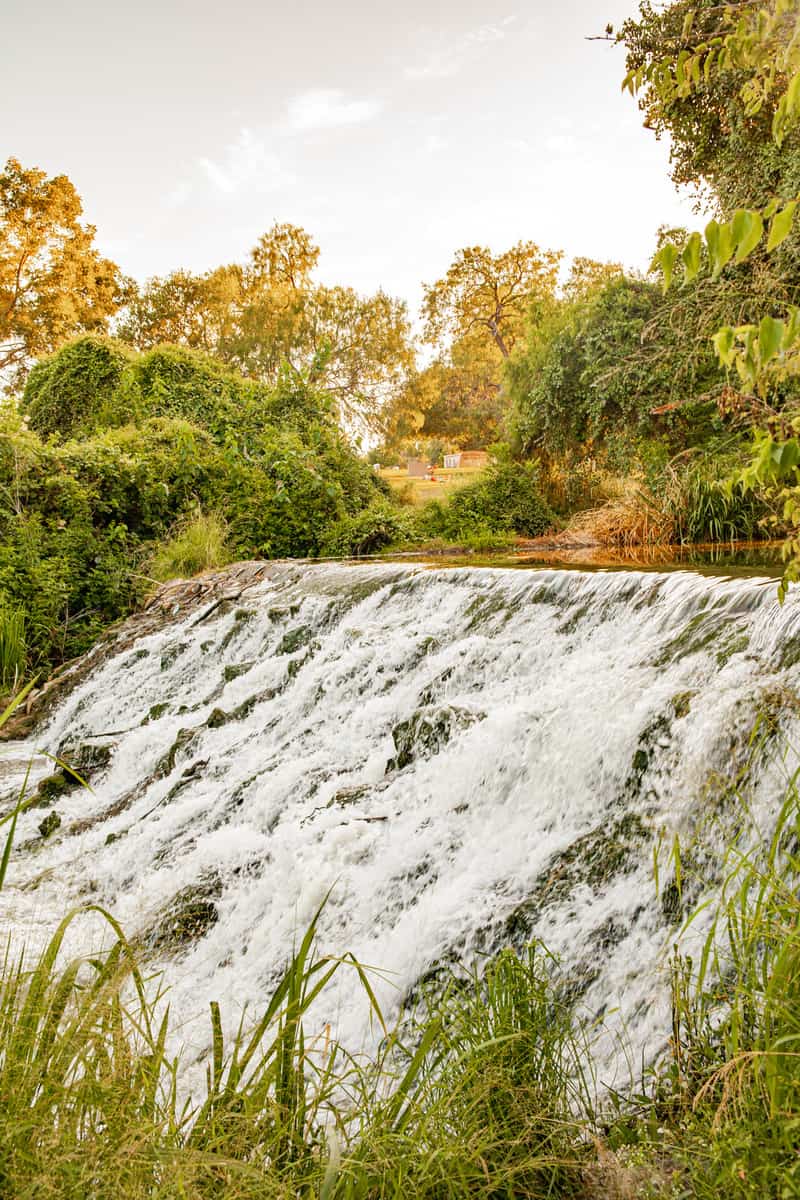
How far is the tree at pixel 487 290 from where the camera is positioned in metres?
26.3

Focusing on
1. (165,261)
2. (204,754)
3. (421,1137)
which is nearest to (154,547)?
(204,754)

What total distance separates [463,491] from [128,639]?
6449 millimetres

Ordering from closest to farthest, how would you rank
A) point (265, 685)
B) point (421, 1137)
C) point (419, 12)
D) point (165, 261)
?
point (421, 1137) → point (265, 685) → point (419, 12) → point (165, 261)

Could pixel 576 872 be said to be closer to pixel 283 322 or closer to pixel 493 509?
pixel 493 509

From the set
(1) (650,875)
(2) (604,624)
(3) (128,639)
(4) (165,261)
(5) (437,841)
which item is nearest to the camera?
(1) (650,875)

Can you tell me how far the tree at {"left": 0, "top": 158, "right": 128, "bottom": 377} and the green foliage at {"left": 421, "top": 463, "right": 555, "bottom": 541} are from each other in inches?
691

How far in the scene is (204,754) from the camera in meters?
5.09

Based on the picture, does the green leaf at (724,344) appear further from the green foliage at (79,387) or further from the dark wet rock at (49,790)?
the green foliage at (79,387)

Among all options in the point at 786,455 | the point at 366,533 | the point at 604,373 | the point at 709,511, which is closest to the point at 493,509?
the point at 366,533

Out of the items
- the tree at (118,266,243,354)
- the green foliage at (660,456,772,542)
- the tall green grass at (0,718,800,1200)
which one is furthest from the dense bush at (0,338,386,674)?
the tree at (118,266,243,354)

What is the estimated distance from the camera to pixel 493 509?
40.7 feet

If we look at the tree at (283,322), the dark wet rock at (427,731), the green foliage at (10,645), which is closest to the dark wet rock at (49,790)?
the dark wet rock at (427,731)

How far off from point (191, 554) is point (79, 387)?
649 cm

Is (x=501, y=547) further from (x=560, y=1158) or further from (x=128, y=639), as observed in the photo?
(x=560, y=1158)
